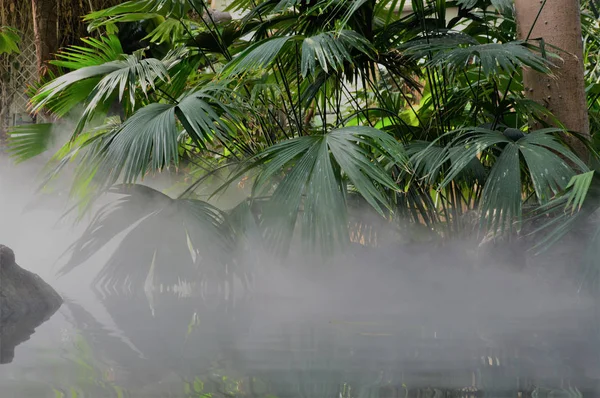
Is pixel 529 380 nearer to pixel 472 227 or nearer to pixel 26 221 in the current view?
Result: pixel 472 227

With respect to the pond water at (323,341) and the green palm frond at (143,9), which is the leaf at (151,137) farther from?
the green palm frond at (143,9)

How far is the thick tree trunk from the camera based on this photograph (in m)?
2.69

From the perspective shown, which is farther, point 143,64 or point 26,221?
point 26,221

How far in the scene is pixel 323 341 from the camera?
1671mm

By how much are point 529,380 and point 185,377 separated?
1.96 feet

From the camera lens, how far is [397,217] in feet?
8.64

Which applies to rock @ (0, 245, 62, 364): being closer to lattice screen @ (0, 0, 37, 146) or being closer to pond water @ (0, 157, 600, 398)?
pond water @ (0, 157, 600, 398)

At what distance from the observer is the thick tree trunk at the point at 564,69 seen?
2688 millimetres

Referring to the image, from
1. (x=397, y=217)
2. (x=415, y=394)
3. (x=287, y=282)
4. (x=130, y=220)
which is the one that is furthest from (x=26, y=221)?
(x=415, y=394)

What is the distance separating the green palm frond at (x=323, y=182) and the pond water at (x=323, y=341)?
9.5 inches

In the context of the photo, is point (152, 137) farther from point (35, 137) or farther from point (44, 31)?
point (44, 31)

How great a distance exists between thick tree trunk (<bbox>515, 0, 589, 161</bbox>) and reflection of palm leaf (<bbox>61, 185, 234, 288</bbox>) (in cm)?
128

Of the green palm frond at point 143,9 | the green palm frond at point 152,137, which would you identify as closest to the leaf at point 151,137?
the green palm frond at point 152,137

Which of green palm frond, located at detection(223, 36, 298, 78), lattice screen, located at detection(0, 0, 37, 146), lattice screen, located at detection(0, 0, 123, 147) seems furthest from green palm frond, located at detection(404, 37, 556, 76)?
lattice screen, located at detection(0, 0, 37, 146)
